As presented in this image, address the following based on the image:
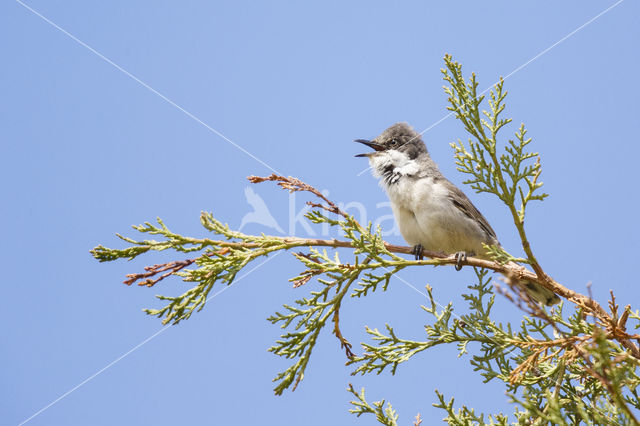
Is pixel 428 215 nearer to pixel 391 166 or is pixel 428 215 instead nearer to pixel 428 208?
pixel 428 208

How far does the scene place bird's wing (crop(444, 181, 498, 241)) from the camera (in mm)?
5754

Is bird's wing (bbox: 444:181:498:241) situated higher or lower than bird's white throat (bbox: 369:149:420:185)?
lower

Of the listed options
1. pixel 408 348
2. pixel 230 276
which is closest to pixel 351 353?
pixel 408 348

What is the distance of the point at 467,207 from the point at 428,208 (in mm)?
541

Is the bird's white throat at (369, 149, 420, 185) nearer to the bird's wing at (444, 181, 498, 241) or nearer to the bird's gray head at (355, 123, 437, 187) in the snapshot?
the bird's gray head at (355, 123, 437, 187)

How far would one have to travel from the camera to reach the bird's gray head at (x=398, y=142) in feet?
20.6

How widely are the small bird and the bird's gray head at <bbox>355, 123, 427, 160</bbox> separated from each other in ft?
0.23

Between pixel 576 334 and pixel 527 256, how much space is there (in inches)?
20.5

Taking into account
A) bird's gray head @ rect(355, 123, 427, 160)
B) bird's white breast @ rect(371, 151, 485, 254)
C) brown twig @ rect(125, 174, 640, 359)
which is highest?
bird's gray head @ rect(355, 123, 427, 160)

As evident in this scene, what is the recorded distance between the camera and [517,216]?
3400mm

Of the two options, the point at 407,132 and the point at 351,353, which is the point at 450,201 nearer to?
the point at 407,132

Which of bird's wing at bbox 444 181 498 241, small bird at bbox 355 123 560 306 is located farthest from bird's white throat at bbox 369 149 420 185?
bird's wing at bbox 444 181 498 241

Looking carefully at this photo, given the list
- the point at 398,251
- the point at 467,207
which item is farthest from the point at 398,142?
the point at 398,251

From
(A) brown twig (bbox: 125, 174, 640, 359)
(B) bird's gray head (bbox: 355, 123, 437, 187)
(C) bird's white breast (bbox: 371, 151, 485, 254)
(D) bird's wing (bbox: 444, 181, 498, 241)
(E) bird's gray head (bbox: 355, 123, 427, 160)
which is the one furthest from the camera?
(E) bird's gray head (bbox: 355, 123, 427, 160)
